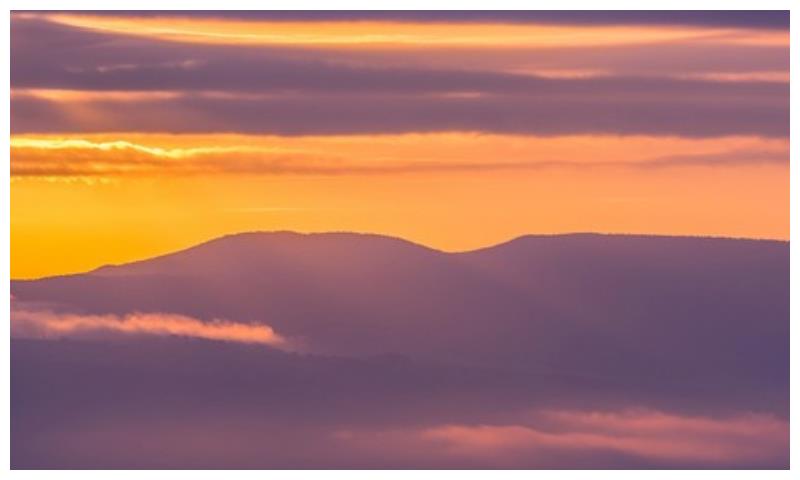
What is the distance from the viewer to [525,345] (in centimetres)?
755

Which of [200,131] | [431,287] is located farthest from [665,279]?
[200,131]

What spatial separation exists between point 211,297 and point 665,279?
2.04 m

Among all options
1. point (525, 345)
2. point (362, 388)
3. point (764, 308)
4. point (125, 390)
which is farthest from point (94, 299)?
point (764, 308)

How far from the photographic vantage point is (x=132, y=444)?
7.42 metres

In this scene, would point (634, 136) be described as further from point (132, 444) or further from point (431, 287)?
point (132, 444)

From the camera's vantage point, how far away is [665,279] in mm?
7680

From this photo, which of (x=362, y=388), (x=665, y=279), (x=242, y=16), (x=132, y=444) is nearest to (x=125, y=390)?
(x=132, y=444)

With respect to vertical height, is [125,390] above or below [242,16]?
below

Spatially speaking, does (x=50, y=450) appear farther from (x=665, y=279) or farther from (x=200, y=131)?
(x=665, y=279)

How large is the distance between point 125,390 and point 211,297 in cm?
56

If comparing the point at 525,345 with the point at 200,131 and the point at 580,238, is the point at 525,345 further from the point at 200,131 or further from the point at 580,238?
the point at 200,131

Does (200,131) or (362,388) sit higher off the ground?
(200,131)
